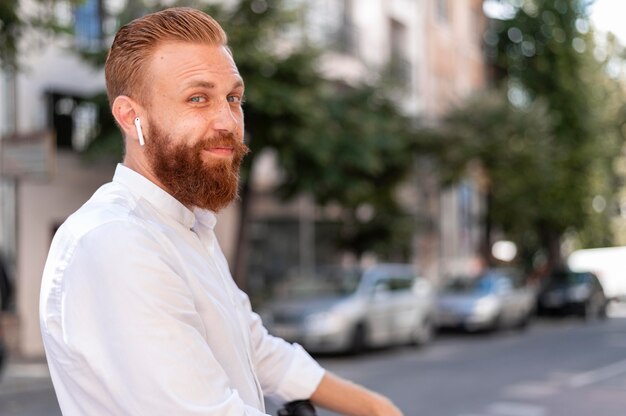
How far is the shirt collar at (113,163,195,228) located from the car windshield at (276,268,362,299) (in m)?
14.9

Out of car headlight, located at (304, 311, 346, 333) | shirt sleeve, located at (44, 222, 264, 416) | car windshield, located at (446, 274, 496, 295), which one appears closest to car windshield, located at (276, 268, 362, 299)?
car headlight, located at (304, 311, 346, 333)

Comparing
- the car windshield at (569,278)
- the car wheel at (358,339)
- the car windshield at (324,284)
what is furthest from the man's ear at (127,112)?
the car windshield at (569,278)

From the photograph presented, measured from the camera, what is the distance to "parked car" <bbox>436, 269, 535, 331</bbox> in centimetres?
2158

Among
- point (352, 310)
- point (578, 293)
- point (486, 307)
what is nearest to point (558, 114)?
point (578, 293)

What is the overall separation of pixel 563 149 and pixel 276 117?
59.4 ft

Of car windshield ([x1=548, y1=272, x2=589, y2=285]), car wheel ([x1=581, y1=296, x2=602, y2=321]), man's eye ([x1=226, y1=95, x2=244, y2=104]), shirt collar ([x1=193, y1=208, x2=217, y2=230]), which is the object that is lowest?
car wheel ([x1=581, y1=296, x2=602, y2=321])

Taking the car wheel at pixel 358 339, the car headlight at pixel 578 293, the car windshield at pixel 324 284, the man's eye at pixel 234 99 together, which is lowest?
the car headlight at pixel 578 293

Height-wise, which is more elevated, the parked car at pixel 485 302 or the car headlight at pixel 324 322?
the car headlight at pixel 324 322

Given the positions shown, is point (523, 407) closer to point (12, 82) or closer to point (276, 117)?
point (276, 117)

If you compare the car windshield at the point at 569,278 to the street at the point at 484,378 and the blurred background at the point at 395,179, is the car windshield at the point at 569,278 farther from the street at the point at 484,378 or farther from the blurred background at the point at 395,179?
the street at the point at 484,378

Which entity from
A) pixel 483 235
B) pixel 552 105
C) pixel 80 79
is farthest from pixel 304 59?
pixel 552 105

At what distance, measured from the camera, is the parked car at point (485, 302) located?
2158cm

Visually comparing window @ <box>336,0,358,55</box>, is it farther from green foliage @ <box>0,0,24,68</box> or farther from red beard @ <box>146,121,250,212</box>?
red beard @ <box>146,121,250,212</box>

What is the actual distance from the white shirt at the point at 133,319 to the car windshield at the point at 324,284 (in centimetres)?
1498
